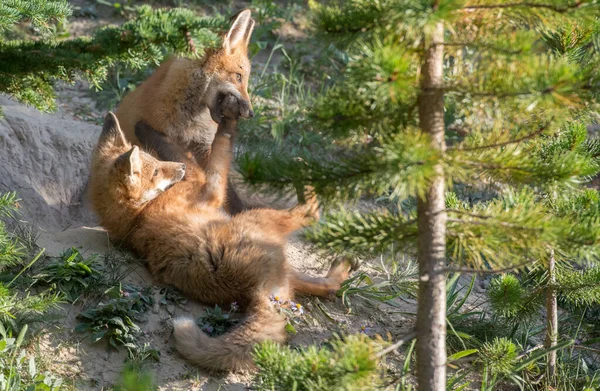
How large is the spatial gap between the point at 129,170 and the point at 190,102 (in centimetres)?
124

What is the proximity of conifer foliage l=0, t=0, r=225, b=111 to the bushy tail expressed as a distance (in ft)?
5.45

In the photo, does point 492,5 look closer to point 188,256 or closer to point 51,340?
point 188,256

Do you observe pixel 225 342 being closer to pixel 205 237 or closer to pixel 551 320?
pixel 205 237

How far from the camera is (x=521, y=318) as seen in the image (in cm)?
478

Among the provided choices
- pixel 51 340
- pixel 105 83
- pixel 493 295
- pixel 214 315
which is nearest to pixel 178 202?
pixel 214 315

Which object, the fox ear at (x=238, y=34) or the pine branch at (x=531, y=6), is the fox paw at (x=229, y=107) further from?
the pine branch at (x=531, y=6)

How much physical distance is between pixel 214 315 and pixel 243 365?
1.76ft

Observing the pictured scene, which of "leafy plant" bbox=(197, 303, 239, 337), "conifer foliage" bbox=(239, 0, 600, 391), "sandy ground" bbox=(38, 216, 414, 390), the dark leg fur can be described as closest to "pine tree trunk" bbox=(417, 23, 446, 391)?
"conifer foliage" bbox=(239, 0, 600, 391)

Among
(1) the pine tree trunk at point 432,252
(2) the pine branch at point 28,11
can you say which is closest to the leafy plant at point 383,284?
(1) the pine tree trunk at point 432,252

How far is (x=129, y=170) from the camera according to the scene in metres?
5.39

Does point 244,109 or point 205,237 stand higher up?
point 244,109

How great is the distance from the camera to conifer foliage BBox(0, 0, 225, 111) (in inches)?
113

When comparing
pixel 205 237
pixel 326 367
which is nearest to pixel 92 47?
pixel 326 367

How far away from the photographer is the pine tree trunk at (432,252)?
115 inches
